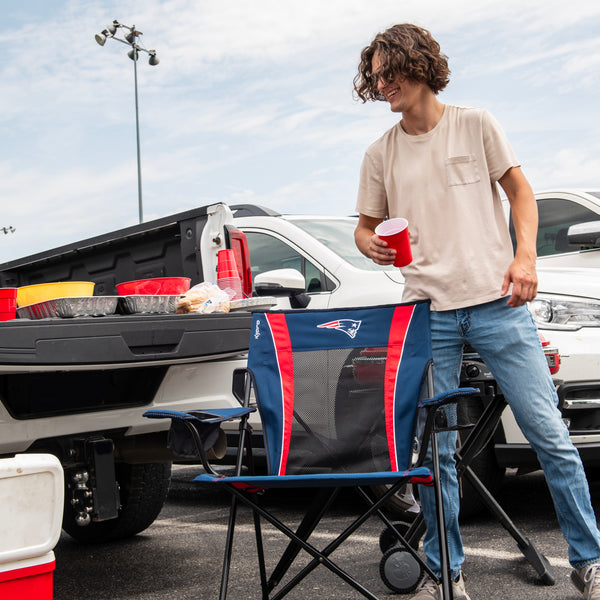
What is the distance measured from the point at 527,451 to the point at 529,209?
1.48 m

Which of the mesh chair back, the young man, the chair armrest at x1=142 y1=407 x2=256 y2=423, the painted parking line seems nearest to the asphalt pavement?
the painted parking line

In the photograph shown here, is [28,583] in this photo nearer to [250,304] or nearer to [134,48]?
[250,304]

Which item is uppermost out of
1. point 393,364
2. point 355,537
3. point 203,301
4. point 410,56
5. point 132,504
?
point 410,56

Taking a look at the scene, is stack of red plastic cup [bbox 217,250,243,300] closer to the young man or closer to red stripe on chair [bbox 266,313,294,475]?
red stripe on chair [bbox 266,313,294,475]

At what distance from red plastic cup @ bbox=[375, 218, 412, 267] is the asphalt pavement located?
4.57 feet

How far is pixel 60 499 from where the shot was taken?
1921mm

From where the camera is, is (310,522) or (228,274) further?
(228,274)

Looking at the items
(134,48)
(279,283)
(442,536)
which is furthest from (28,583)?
(134,48)

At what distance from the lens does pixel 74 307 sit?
9.78 feet

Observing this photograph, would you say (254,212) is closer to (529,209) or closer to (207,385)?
(207,385)

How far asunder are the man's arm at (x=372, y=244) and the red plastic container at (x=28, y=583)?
4.84 feet

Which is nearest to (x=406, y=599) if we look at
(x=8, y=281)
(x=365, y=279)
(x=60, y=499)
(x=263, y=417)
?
(x=263, y=417)

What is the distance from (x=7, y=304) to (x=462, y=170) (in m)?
1.72

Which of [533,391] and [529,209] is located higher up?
[529,209]
